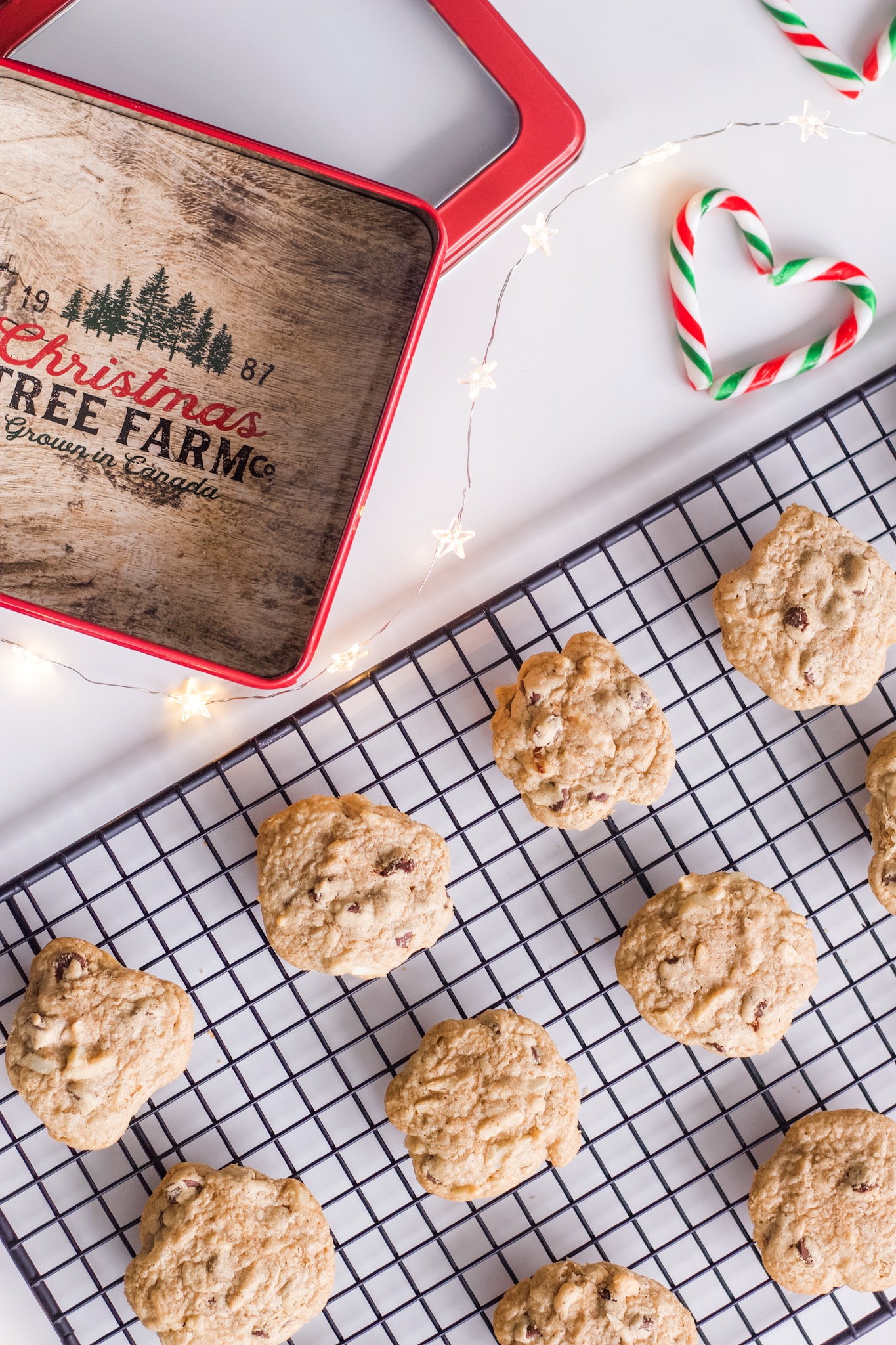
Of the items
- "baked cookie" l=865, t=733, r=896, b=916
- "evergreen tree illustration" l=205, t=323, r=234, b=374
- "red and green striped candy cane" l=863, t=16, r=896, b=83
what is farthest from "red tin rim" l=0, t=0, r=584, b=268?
"baked cookie" l=865, t=733, r=896, b=916

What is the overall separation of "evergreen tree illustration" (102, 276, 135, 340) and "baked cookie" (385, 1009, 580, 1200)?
4.64 ft

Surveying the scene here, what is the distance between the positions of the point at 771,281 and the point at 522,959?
1444mm

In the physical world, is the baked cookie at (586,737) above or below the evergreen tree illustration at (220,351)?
below

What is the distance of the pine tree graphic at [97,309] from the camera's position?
1.68m

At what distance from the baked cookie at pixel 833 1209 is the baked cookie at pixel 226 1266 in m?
0.86

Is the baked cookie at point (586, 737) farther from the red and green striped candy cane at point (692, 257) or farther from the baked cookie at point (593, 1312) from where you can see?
the baked cookie at point (593, 1312)

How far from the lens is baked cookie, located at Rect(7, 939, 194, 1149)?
1796mm

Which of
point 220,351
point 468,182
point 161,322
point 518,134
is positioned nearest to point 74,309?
point 161,322

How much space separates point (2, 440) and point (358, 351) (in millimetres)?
636

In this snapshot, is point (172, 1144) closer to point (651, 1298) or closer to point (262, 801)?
point (262, 801)

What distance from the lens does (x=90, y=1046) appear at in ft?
5.90

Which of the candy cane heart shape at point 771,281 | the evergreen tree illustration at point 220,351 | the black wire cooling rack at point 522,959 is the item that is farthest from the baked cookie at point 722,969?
the evergreen tree illustration at point 220,351

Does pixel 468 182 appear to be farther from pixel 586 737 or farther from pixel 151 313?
pixel 586 737

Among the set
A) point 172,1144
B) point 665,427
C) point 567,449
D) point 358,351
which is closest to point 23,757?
point 172,1144
